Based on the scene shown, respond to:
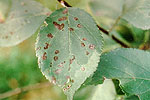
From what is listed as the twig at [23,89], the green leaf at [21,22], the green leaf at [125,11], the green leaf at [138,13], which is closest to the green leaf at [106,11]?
the green leaf at [125,11]

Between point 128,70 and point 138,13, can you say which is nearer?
point 128,70

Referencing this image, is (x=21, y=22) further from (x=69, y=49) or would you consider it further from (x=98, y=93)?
(x=98, y=93)

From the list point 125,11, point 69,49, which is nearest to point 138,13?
point 125,11

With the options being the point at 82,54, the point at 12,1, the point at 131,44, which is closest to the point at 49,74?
the point at 82,54

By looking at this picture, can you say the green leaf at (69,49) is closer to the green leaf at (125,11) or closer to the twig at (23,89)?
the green leaf at (125,11)

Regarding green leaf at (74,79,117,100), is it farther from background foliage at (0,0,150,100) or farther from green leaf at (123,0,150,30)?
green leaf at (123,0,150,30)

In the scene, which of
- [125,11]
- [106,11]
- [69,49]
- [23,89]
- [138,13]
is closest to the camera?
[69,49]

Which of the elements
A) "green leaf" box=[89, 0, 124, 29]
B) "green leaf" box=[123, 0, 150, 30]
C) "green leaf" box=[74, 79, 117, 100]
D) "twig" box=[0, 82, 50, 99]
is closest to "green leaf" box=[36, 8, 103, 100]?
"green leaf" box=[123, 0, 150, 30]
